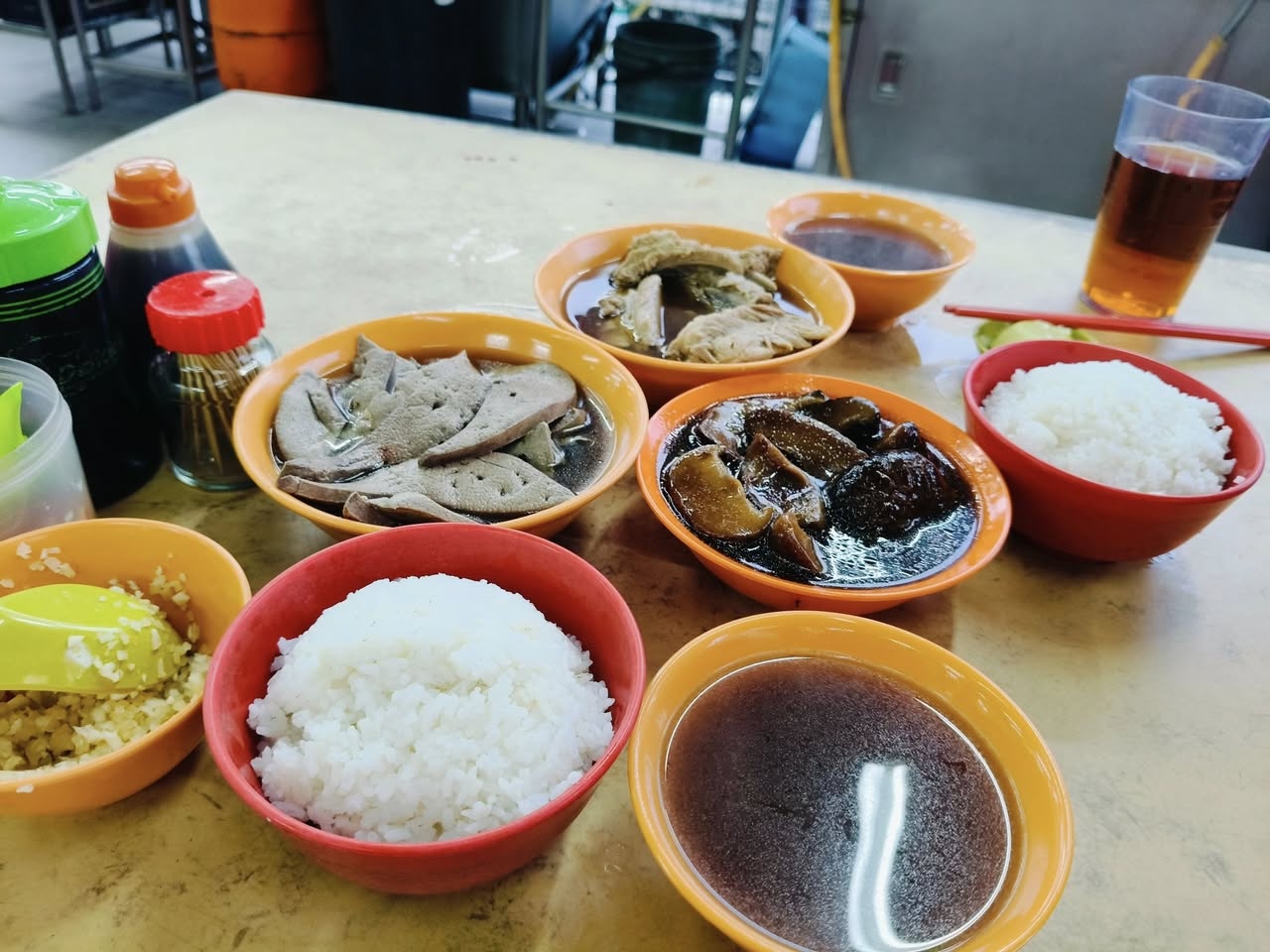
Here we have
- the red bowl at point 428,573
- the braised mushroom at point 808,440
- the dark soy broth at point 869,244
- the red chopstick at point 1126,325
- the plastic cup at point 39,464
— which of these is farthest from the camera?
the dark soy broth at point 869,244

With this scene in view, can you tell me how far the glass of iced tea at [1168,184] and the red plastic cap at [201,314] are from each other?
1790 mm

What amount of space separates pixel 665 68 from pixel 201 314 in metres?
4.03

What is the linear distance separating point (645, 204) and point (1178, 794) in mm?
1914

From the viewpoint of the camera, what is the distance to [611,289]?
1.84m

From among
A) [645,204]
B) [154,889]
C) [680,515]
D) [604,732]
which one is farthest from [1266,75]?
[154,889]

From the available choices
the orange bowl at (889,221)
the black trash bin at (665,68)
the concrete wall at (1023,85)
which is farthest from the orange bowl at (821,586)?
the black trash bin at (665,68)

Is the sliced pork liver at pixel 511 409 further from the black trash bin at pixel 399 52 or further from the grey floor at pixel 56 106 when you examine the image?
the grey floor at pixel 56 106

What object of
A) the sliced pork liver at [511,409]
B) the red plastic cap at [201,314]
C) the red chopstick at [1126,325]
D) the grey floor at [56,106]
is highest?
the red plastic cap at [201,314]

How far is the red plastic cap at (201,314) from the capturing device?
115 cm

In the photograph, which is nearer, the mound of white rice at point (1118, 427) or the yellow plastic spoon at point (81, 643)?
the yellow plastic spoon at point (81, 643)

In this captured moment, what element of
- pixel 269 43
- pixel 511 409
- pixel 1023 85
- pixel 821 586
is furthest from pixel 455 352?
pixel 269 43

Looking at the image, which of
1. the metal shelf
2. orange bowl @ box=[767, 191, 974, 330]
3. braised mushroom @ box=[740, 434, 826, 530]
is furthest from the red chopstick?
the metal shelf

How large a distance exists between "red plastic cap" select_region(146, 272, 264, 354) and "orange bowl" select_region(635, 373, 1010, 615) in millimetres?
594

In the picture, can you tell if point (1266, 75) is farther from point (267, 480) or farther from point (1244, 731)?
point (267, 480)
